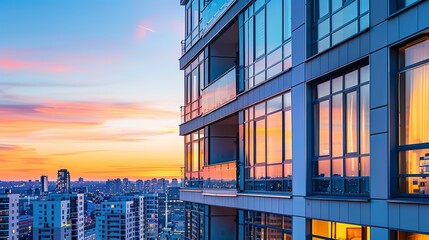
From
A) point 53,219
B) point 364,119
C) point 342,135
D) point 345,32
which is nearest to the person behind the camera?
point 364,119

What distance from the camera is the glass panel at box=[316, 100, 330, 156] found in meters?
14.0

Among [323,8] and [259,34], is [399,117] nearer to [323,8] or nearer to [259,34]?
[323,8]

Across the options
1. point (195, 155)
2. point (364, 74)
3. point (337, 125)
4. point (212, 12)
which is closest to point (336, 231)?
point (337, 125)

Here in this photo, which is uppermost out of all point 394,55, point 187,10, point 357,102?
point 187,10

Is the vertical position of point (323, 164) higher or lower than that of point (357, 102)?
lower

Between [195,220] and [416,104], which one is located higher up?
[416,104]

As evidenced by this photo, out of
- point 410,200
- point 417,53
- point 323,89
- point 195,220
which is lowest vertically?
point 195,220

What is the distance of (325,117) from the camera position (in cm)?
1405

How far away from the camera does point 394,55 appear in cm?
1117

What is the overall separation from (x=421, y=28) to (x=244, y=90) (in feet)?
33.6

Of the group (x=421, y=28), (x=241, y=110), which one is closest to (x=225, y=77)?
(x=241, y=110)

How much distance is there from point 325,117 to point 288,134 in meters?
2.25

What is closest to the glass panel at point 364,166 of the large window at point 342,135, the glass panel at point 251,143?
the large window at point 342,135

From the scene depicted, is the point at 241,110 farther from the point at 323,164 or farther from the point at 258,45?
the point at 323,164
